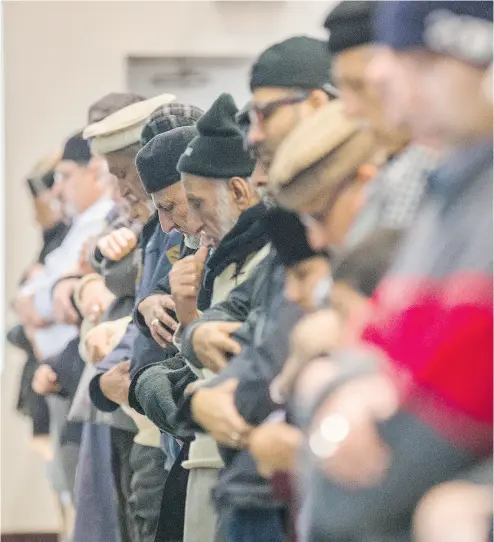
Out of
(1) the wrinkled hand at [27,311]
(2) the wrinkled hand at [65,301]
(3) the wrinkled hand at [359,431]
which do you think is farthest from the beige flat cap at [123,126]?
(3) the wrinkled hand at [359,431]

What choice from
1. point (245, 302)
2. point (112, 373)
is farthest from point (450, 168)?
point (112, 373)

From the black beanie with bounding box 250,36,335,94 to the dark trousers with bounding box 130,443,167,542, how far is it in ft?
2.87

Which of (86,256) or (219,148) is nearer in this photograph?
(219,148)

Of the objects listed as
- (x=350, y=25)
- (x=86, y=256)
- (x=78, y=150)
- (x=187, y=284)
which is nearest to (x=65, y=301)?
(x=86, y=256)

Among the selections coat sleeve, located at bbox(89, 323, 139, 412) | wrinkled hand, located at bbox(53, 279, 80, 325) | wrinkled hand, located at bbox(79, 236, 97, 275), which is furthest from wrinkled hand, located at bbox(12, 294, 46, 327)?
coat sleeve, located at bbox(89, 323, 139, 412)

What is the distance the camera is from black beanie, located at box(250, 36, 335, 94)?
1343 mm

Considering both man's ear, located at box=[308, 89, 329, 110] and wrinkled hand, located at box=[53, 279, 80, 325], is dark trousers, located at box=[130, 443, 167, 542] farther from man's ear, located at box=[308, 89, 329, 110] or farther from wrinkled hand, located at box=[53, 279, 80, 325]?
man's ear, located at box=[308, 89, 329, 110]

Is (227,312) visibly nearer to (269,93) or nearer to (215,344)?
(215,344)

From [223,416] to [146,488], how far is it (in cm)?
79

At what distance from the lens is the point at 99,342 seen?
7.52 feet

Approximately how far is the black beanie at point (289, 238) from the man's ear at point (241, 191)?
16 centimetres

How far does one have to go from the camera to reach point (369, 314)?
1081mm

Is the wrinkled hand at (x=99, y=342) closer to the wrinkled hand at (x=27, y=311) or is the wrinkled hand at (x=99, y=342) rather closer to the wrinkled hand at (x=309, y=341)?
the wrinkled hand at (x=27, y=311)

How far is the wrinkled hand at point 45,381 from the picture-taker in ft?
9.45
